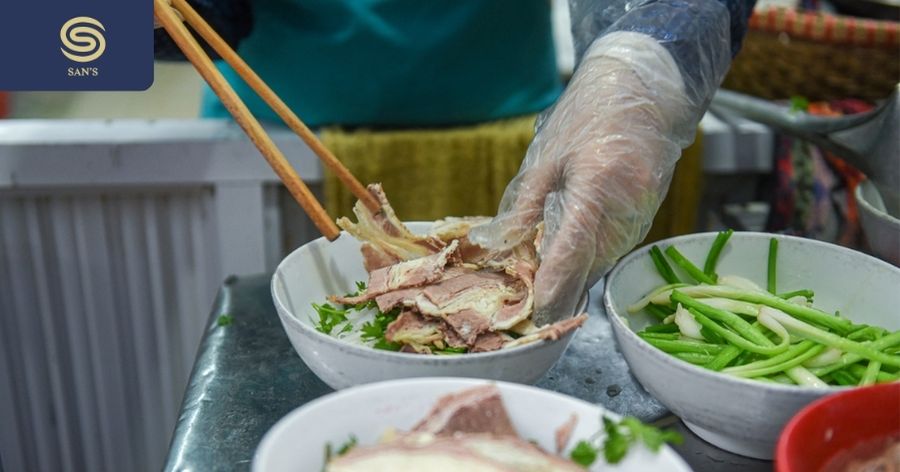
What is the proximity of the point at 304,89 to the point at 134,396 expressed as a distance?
81 cm

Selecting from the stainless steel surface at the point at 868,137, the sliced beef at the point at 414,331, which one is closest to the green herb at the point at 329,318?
the sliced beef at the point at 414,331

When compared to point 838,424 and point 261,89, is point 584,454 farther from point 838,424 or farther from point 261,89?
point 261,89

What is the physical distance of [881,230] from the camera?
1059mm

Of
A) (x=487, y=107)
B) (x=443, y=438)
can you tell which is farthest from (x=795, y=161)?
(x=443, y=438)

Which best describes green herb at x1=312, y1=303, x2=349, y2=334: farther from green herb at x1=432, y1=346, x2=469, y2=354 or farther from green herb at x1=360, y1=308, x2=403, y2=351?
green herb at x1=432, y1=346, x2=469, y2=354

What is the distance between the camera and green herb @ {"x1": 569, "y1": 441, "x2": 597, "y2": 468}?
2.14ft

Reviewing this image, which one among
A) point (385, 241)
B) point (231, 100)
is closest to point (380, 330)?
point (385, 241)

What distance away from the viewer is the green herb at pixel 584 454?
0.65 metres

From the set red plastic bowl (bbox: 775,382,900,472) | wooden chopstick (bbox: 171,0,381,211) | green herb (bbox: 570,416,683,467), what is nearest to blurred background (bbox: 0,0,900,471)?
wooden chopstick (bbox: 171,0,381,211)

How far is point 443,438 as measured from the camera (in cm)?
65

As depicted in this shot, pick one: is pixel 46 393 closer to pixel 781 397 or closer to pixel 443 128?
pixel 443 128

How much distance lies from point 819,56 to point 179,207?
1.48 metres

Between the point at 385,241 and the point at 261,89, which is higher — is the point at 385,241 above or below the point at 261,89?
below

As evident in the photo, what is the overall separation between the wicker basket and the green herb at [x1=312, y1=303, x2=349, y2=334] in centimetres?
127
